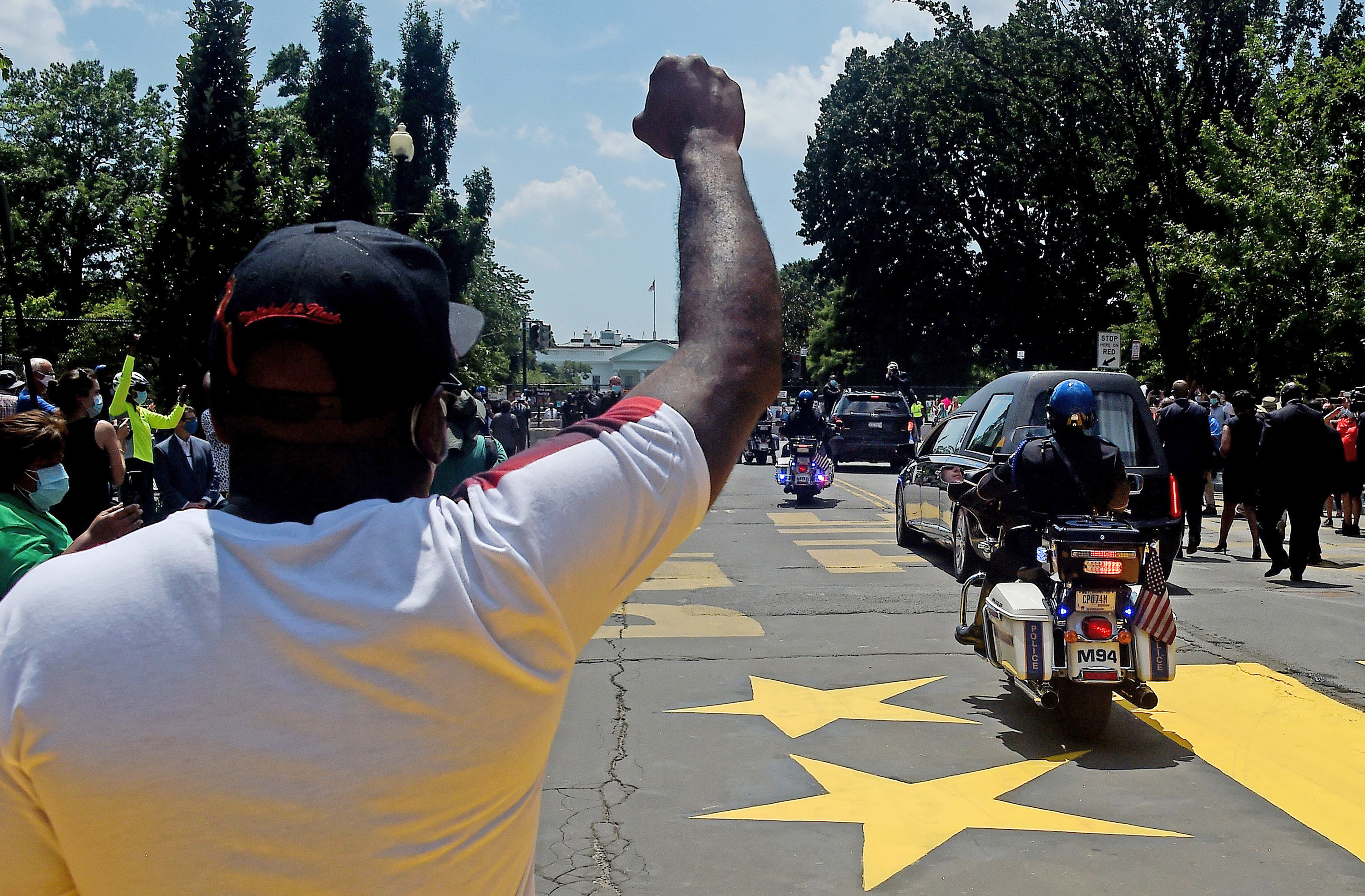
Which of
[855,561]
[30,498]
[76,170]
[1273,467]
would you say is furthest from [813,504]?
[76,170]

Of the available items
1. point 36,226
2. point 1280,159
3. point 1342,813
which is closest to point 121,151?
point 36,226

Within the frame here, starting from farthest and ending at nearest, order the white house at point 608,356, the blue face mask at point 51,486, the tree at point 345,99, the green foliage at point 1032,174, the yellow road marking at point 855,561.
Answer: the white house at point 608,356, the tree at point 345,99, the green foliage at point 1032,174, the yellow road marking at point 855,561, the blue face mask at point 51,486

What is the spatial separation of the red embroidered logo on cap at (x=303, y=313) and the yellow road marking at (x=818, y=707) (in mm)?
4879

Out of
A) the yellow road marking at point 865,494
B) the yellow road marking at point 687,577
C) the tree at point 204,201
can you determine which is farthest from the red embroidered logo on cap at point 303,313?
the tree at point 204,201

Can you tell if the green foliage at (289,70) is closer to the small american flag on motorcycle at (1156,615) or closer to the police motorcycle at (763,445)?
the police motorcycle at (763,445)

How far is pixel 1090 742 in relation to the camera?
18.7 ft

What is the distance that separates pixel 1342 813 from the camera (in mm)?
4754

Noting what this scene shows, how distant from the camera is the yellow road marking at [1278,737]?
485 cm

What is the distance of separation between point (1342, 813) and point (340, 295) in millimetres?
4925

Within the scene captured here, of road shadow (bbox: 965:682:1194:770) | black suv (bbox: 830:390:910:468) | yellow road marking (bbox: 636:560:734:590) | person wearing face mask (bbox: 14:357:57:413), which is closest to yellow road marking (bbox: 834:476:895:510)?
black suv (bbox: 830:390:910:468)

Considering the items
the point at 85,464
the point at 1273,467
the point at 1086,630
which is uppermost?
the point at 85,464

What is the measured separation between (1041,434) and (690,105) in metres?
8.54

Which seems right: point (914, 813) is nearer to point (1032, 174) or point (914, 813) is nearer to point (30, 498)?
point (30, 498)

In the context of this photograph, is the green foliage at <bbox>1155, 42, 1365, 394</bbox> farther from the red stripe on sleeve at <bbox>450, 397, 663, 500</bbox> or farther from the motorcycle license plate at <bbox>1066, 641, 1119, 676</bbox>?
the red stripe on sleeve at <bbox>450, 397, 663, 500</bbox>
